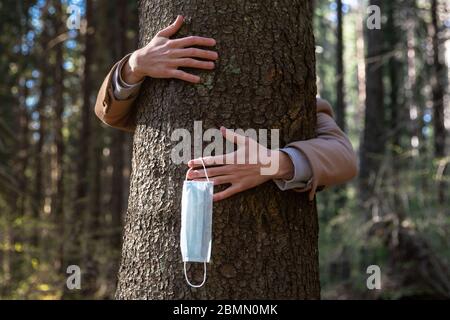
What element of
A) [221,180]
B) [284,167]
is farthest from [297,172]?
[221,180]

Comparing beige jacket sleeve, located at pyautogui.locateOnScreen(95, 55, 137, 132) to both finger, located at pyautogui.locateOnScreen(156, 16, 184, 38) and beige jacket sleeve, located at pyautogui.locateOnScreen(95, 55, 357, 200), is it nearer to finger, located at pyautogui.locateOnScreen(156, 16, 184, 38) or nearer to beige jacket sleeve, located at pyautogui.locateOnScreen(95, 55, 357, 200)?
beige jacket sleeve, located at pyautogui.locateOnScreen(95, 55, 357, 200)

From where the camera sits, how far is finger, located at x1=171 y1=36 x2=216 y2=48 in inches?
100

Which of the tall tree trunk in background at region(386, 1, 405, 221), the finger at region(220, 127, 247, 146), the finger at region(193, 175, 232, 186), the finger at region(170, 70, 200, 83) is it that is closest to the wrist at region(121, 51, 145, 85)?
the finger at region(170, 70, 200, 83)

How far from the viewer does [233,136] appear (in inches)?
97.7

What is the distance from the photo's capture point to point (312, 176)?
2.60 m

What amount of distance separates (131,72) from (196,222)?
80cm

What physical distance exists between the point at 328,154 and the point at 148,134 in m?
0.85

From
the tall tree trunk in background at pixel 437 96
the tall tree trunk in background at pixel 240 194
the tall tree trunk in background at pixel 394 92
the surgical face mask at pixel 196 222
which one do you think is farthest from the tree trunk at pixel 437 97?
the surgical face mask at pixel 196 222

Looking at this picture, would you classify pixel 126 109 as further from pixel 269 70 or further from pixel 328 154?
pixel 328 154

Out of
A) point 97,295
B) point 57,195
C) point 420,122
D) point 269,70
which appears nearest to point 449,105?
point 420,122

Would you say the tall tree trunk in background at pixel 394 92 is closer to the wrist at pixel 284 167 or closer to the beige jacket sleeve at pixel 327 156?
the beige jacket sleeve at pixel 327 156

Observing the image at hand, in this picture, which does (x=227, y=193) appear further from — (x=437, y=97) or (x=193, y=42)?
(x=437, y=97)

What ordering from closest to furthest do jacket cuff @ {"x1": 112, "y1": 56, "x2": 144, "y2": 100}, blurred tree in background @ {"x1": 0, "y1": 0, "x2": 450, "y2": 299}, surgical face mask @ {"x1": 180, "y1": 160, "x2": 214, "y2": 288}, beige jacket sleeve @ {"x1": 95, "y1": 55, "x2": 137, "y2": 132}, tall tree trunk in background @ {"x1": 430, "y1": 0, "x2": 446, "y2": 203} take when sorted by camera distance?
surgical face mask @ {"x1": 180, "y1": 160, "x2": 214, "y2": 288}, jacket cuff @ {"x1": 112, "y1": 56, "x2": 144, "y2": 100}, beige jacket sleeve @ {"x1": 95, "y1": 55, "x2": 137, "y2": 132}, blurred tree in background @ {"x1": 0, "y1": 0, "x2": 450, "y2": 299}, tall tree trunk in background @ {"x1": 430, "y1": 0, "x2": 446, "y2": 203}
